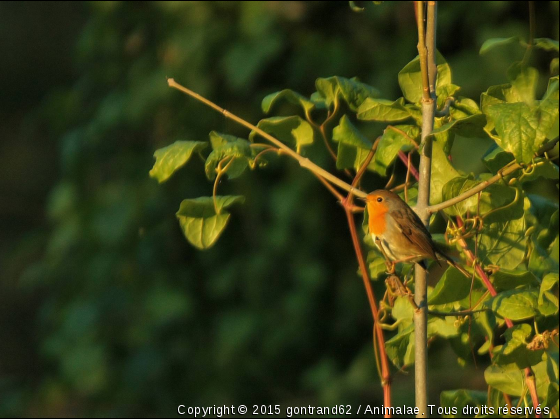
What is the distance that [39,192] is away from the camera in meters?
5.55

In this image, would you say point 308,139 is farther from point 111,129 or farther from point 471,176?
point 111,129

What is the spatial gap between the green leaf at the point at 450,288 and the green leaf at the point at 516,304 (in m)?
0.06

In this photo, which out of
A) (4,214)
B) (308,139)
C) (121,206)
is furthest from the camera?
(4,214)

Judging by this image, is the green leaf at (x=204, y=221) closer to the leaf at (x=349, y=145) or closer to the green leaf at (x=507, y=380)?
the leaf at (x=349, y=145)

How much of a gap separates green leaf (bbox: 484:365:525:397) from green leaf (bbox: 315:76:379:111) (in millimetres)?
437

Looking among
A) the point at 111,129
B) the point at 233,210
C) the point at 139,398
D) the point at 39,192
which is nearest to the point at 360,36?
the point at 233,210

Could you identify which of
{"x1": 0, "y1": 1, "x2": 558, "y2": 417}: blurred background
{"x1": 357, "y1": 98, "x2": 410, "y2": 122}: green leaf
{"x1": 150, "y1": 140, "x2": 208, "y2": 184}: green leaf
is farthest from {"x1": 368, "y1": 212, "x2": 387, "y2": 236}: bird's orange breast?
{"x1": 0, "y1": 1, "x2": 558, "y2": 417}: blurred background

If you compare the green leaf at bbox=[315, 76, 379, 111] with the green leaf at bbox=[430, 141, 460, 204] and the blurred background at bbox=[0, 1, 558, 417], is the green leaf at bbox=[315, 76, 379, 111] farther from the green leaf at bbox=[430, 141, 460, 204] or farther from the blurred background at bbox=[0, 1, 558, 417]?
the blurred background at bbox=[0, 1, 558, 417]

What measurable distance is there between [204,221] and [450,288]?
359 mm

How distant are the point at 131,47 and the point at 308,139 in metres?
2.55

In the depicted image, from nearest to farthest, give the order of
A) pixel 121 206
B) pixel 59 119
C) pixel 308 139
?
pixel 308 139
pixel 121 206
pixel 59 119

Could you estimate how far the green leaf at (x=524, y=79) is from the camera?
107 cm

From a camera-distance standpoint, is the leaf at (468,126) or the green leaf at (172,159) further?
the green leaf at (172,159)

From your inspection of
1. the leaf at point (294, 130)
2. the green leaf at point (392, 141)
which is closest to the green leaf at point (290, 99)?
the leaf at point (294, 130)
